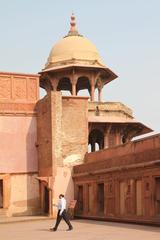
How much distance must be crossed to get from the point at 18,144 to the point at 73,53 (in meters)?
7.94

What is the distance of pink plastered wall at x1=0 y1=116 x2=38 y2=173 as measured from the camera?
22641 millimetres

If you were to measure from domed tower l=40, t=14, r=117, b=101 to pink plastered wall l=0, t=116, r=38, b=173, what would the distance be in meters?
5.20

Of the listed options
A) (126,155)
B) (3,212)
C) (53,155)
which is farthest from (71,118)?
(126,155)

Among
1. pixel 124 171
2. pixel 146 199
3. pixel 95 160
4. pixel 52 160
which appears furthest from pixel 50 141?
pixel 146 199

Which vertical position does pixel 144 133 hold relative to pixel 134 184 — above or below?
above

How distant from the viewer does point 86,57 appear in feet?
93.8

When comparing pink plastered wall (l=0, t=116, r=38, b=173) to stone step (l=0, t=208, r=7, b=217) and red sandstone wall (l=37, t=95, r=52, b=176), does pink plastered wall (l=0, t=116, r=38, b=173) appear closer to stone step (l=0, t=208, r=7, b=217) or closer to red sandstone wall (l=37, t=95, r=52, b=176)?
red sandstone wall (l=37, t=95, r=52, b=176)

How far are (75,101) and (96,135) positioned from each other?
669 centimetres

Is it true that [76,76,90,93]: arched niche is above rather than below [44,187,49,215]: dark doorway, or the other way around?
above

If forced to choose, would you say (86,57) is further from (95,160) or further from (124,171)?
(124,171)

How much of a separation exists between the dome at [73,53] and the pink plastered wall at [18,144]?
645cm

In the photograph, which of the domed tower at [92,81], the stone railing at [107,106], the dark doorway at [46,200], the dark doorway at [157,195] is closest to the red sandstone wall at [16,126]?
the dark doorway at [46,200]

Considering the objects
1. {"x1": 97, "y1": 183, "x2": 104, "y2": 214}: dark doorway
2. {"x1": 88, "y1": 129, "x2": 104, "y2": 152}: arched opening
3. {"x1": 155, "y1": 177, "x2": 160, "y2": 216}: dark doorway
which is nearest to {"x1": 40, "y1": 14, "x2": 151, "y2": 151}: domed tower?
{"x1": 88, "y1": 129, "x2": 104, "y2": 152}: arched opening

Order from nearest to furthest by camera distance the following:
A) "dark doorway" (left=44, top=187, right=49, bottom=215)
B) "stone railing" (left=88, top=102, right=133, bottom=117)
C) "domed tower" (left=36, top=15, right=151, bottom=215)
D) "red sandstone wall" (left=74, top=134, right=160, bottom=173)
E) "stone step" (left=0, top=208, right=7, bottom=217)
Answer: "red sandstone wall" (left=74, top=134, right=160, bottom=173)
"domed tower" (left=36, top=15, right=151, bottom=215)
"stone step" (left=0, top=208, right=7, bottom=217)
"dark doorway" (left=44, top=187, right=49, bottom=215)
"stone railing" (left=88, top=102, right=133, bottom=117)
